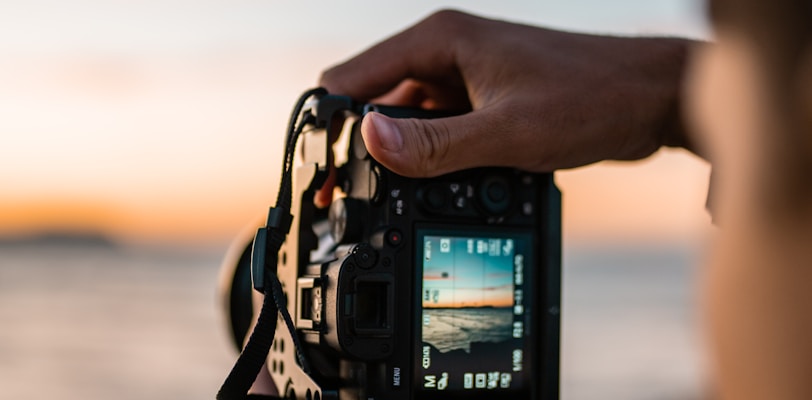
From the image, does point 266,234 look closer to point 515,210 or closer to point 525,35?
point 515,210

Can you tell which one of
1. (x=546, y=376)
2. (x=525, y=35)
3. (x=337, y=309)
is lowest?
(x=546, y=376)

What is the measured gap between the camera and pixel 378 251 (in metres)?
1.90

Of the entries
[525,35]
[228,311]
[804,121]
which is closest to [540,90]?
[525,35]

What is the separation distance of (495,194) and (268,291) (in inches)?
18.9

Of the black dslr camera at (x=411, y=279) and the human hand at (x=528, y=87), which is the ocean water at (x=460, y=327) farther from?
the human hand at (x=528, y=87)

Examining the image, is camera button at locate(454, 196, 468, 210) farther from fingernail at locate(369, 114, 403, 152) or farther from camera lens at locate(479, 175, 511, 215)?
fingernail at locate(369, 114, 403, 152)

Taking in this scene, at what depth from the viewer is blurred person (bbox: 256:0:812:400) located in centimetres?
59

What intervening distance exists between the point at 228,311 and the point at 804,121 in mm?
1836

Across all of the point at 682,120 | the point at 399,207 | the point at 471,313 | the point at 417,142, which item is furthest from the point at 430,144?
the point at 682,120

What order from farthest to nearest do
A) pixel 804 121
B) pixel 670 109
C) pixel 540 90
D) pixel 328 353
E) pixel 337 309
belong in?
pixel 670 109
pixel 540 90
pixel 328 353
pixel 337 309
pixel 804 121

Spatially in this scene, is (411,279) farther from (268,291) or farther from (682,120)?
(682,120)

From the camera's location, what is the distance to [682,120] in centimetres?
237

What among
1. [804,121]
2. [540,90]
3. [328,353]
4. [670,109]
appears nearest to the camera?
[804,121]

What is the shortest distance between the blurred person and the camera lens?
0.04 m
